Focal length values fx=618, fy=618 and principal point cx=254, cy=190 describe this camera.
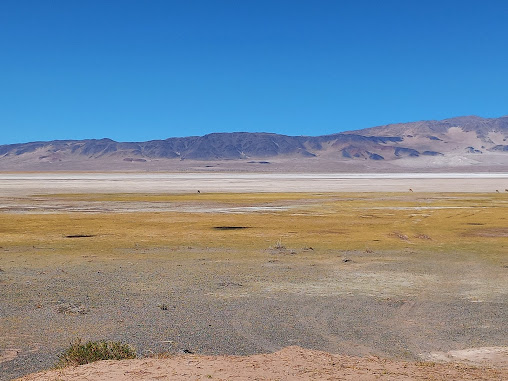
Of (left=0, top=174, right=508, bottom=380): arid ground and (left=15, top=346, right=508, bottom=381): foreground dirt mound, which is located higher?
(left=15, top=346, right=508, bottom=381): foreground dirt mound

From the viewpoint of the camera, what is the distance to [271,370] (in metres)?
8.00

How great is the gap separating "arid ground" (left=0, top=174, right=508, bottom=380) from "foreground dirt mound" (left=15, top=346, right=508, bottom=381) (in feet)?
1.06

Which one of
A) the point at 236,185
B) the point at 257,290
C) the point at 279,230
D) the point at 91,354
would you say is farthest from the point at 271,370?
the point at 236,185

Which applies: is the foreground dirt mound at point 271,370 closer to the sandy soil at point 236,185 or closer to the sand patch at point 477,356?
the sand patch at point 477,356

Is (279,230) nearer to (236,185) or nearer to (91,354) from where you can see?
(91,354)

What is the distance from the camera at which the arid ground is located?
10562 mm

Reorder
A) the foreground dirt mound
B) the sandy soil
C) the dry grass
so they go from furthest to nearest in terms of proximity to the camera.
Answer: the sandy soil < the dry grass < the foreground dirt mound

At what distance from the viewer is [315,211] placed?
137ft

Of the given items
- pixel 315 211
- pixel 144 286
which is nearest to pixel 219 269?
pixel 144 286

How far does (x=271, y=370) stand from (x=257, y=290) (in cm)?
702

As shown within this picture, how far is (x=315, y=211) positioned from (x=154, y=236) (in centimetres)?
1722

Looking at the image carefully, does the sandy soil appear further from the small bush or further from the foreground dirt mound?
the foreground dirt mound

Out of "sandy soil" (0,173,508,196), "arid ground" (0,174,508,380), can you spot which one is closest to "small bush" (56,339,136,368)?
"arid ground" (0,174,508,380)

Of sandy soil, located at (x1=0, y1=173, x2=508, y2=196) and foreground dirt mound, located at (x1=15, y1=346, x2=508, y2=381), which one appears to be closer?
foreground dirt mound, located at (x1=15, y1=346, x2=508, y2=381)
